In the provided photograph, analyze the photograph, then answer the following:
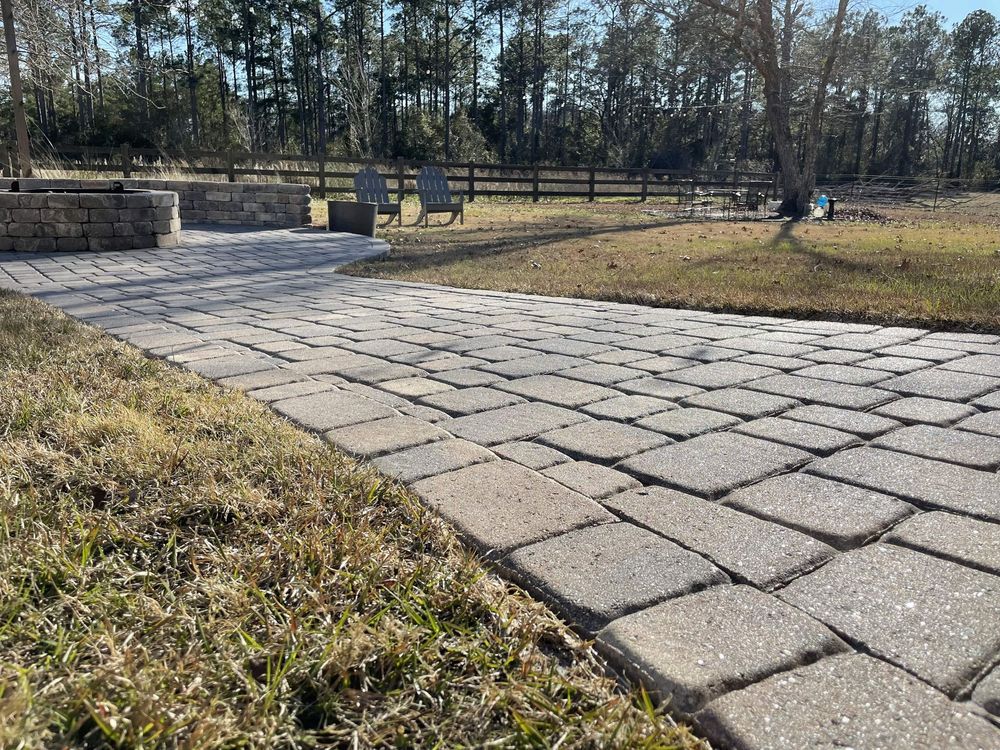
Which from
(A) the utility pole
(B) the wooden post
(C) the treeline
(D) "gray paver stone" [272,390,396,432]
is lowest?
(D) "gray paver stone" [272,390,396,432]

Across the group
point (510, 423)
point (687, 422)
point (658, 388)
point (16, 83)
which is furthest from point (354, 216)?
point (687, 422)

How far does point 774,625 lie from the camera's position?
1.32 meters

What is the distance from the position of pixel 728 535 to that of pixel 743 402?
1.13 metres

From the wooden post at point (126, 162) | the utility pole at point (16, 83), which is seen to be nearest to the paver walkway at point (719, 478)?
the utility pole at point (16, 83)

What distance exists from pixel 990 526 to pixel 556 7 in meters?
47.4

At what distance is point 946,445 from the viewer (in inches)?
87.6

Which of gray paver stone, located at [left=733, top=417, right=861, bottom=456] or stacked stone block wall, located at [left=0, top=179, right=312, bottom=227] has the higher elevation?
stacked stone block wall, located at [left=0, top=179, right=312, bottom=227]

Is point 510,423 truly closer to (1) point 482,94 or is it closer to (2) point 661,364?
(2) point 661,364

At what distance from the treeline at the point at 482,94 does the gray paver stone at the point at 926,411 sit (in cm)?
2804

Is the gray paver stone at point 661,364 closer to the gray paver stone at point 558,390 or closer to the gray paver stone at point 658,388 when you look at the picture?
the gray paver stone at point 658,388

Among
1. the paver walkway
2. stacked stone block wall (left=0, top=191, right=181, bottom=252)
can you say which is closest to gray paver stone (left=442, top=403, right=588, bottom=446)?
the paver walkway

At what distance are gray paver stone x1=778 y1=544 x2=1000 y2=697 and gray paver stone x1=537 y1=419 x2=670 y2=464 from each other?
0.75m

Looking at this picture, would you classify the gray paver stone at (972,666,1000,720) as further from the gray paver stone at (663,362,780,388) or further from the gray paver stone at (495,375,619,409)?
the gray paver stone at (663,362,780,388)

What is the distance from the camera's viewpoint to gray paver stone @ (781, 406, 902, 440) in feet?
7.81
